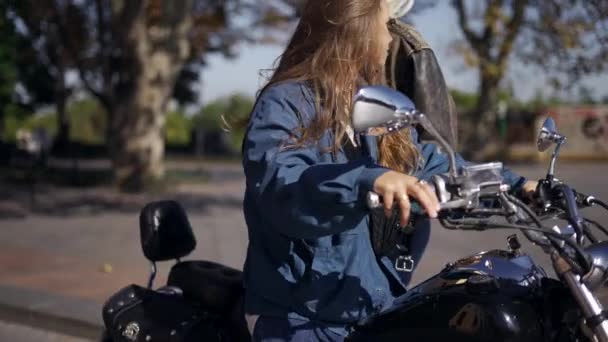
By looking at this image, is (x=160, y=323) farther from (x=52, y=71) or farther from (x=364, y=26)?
(x=52, y=71)

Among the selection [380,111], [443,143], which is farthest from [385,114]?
[443,143]

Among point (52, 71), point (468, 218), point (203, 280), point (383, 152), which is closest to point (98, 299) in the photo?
point (203, 280)

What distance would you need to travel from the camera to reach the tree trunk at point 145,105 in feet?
49.0

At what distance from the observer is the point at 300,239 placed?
2102 mm

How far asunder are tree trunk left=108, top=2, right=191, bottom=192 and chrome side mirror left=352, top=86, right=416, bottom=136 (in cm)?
1347

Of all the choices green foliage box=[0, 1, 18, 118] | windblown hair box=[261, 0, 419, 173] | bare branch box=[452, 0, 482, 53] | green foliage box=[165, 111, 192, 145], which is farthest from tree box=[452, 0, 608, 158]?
green foliage box=[165, 111, 192, 145]

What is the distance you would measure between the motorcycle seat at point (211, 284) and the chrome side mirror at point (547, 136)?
116 centimetres

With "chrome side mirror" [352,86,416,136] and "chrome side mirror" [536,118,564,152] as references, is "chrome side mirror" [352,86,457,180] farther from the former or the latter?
"chrome side mirror" [536,118,564,152]

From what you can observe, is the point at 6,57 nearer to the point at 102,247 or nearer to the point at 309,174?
the point at 102,247

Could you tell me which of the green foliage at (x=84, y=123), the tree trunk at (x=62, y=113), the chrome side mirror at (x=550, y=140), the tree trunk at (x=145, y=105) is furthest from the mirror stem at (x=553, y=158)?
the green foliage at (x=84, y=123)

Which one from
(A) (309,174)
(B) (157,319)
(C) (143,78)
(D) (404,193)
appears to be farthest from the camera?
(C) (143,78)

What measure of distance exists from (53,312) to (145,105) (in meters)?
9.49

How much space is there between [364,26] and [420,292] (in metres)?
0.75

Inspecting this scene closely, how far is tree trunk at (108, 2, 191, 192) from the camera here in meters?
14.9
